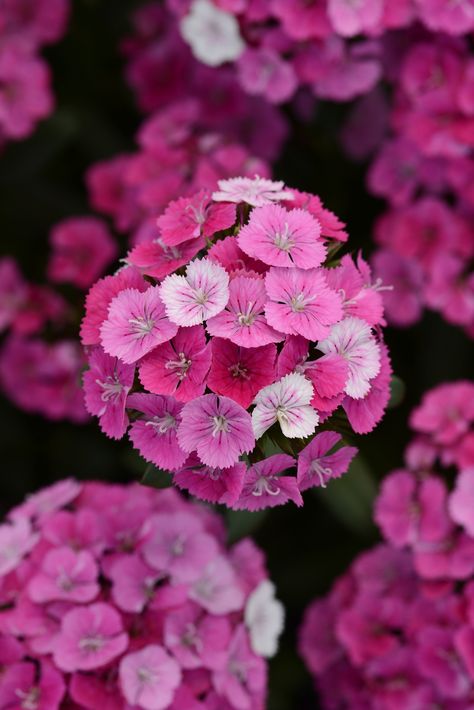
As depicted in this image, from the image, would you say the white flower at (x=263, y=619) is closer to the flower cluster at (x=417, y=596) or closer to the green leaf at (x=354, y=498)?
the flower cluster at (x=417, y=596)

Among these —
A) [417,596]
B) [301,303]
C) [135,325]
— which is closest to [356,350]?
[301,303]

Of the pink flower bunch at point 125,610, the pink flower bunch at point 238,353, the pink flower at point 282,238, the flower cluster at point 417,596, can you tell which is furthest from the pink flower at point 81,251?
the pink flower at point 282,238

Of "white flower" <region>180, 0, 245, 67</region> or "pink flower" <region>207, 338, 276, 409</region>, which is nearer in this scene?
"pink flower" <region>207, 338, 276, 409</region>

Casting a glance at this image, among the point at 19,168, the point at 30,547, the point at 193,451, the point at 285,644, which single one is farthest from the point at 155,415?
the point at 19,168

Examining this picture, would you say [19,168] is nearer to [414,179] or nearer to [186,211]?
[414,179]

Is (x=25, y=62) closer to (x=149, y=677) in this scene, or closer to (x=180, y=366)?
(x=180, y=366)

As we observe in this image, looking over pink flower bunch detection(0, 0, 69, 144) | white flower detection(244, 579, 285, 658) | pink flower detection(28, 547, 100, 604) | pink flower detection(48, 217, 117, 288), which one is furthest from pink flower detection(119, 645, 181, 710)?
pink flower bunch detection(0, 0, 69, 144)

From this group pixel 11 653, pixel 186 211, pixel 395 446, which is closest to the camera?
pixel 186 211

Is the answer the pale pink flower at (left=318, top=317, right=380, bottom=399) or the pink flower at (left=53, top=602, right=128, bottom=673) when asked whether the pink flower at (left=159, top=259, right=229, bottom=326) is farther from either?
the pink flower at (left=53, top=602, right=128, bottom=673)
